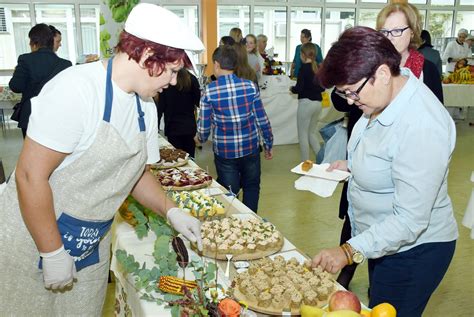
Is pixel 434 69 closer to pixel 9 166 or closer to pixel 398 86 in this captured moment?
pixel 398 86

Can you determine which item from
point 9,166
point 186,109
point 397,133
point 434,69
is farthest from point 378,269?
point 9,166

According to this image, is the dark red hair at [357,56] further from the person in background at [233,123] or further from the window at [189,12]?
the window at [189,12]

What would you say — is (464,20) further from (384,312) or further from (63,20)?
(384,312)

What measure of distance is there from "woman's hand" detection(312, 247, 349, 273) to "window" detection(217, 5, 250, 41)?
888 centimetres

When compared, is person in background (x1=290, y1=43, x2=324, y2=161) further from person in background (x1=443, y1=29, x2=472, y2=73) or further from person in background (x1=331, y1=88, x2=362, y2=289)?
person in background (x1=443, y1=29, x2=472, y2=73)

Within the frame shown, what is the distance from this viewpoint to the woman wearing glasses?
4.15 feet

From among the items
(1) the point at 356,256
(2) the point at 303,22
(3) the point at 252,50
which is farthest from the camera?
(2) the point at 303,22

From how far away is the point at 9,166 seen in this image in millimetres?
5359

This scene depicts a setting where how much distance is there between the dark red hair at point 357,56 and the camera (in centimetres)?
124

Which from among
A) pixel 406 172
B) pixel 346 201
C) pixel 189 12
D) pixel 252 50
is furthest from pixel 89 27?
pixel 406 172

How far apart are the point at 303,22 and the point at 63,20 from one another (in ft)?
17.0

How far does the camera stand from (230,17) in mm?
9938

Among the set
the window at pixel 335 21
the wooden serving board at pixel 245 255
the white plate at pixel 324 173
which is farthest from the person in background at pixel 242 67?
the window at pixel 335 21

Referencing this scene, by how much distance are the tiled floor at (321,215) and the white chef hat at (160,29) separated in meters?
1.78
